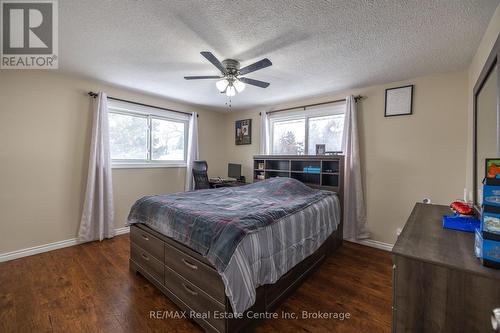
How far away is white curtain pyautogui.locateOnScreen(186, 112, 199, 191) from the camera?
4.38 meters

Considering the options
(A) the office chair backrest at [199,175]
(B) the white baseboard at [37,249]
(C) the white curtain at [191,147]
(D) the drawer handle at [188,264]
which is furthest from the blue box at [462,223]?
(B) the white baseboard at [37,249]

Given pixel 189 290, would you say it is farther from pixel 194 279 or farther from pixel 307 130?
pixel 307 130

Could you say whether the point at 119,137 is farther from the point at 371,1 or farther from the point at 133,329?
the point at 371,1

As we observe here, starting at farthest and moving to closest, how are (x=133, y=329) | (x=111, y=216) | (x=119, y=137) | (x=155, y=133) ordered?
(x=155, y=133), (x=119, y=137), (x=111, y=216), (x=133, y=329)

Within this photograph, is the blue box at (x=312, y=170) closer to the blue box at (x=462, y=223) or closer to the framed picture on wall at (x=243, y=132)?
the framed picture on wall at (x=243, y=132)

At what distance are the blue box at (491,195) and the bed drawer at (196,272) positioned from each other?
1.43 metres

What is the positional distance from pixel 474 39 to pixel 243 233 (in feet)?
9.05

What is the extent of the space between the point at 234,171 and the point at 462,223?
13.0 ft

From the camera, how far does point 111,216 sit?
10.9 ft

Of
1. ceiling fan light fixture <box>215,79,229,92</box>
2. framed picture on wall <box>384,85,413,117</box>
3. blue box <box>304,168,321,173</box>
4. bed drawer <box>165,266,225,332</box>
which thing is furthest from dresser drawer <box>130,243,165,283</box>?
framed picture on wall <box>384,85,413,117</box>

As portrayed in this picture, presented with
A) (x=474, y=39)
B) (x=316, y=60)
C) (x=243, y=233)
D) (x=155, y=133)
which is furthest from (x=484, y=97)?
(x=155, y=133)

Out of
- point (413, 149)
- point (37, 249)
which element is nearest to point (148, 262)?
point (37, 249)

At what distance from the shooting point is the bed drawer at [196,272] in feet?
4.76

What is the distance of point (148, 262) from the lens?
2133mm
